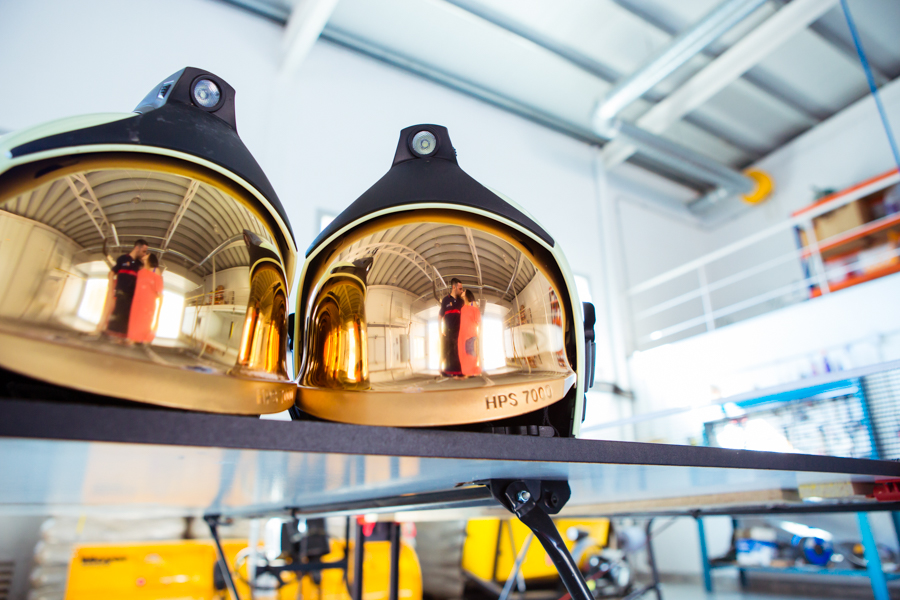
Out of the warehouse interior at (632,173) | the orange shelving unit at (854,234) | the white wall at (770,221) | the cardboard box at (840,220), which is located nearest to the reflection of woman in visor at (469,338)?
the warehouse interior at (632,173)

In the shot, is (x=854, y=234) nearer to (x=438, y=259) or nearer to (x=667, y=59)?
(x=667, y=59)

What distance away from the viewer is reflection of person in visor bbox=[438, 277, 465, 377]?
411 mm

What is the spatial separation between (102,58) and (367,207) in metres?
3.79

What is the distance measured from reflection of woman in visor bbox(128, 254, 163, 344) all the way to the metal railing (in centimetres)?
471

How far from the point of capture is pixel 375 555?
134 inches

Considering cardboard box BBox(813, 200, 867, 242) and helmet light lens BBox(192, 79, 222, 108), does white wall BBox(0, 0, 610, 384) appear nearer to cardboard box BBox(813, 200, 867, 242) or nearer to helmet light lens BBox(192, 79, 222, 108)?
cardboard box BBox(813, 200, 867, 242)

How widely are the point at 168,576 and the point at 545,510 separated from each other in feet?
10.2

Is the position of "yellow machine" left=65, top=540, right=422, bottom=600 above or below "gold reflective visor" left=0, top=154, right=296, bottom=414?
below

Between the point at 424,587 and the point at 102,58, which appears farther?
the point at 424,587

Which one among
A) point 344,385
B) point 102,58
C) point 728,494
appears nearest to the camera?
point 344,385

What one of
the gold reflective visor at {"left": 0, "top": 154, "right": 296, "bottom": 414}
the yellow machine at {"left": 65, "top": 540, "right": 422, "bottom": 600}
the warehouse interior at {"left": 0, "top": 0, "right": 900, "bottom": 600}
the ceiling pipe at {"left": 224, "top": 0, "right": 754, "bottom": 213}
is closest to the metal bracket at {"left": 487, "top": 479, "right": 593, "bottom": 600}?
the gold reflective visor at {"left": 0, "top": 154, "right": 296, "bottom": 414}

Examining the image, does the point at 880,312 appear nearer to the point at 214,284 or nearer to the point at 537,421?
the point at 537,421

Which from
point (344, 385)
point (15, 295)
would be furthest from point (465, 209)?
point (15, 295)

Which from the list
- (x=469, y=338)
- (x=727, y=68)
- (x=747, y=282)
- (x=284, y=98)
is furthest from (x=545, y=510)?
(x=747, y=282)
